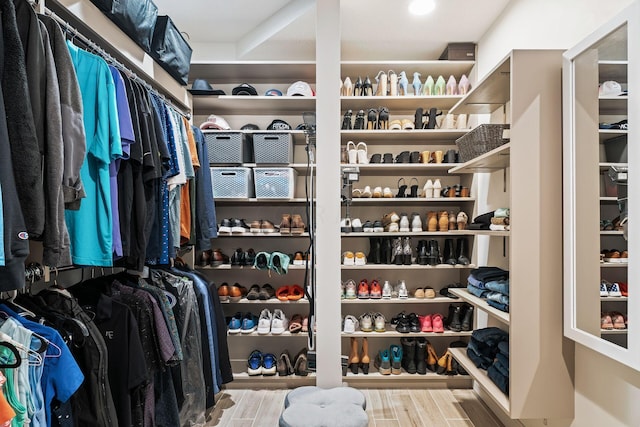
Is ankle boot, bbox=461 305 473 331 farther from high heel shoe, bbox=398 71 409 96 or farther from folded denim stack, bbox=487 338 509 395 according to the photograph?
high heel shoe, bbox=398 71 409 96

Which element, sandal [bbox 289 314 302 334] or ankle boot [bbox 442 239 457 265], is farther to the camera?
ankle boot [bbox 442 239 457 265]

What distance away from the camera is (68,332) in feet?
4.34

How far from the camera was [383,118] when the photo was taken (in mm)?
2908

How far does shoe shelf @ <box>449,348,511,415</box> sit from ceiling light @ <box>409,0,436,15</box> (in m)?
2.19

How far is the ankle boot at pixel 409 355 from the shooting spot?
2.81 m

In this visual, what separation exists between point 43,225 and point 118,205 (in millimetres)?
480

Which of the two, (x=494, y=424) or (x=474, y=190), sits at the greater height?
(x=474, y=190)

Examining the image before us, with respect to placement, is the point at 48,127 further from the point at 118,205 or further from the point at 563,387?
the point at 563,387

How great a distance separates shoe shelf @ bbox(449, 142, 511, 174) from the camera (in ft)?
6.07

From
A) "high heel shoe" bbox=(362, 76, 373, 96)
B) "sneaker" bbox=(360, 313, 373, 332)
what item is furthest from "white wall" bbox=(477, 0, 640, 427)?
"sneaker" bbox=(360, 313, 373, 332)

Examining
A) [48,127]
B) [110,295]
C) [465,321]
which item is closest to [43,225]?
[48,127]

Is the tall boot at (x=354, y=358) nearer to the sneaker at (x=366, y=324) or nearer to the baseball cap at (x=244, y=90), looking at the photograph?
the sneaker at (x=366, y=324)

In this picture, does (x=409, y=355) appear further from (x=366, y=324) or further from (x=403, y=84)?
(x=403, y=84)

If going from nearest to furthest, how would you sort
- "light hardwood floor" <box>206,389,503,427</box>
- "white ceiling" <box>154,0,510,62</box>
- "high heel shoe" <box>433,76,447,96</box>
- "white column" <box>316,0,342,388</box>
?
"white column" <box>316,0,342,388</box>, "light hardwood floor" <box>206,389,503,427</box>, "white ceiling" <box>154,0,510,62</box>, "high heel shoe" <box>433,76,447,96</box>
